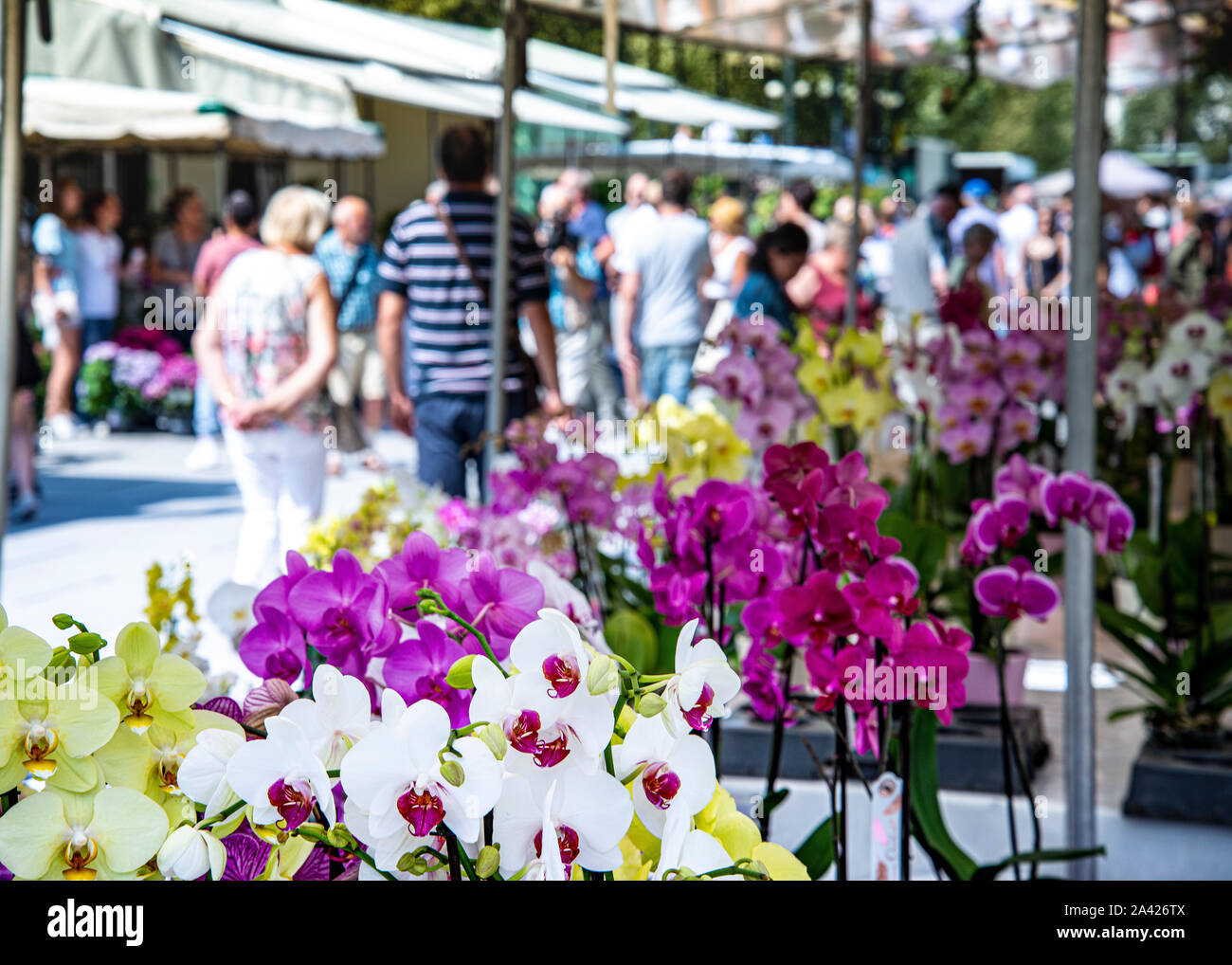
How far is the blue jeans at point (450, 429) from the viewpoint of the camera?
14.0 ft

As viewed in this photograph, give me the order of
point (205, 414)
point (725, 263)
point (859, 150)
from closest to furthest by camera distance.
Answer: point (859, 150) → point (725, 263) → point (205, 414)

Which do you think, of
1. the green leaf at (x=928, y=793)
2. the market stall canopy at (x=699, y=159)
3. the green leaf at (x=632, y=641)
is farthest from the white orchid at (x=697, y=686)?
the market stall canopy at (x=699, y=159)

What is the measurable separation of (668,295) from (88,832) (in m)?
6.56

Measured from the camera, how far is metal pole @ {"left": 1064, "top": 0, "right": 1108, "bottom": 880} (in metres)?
2.16

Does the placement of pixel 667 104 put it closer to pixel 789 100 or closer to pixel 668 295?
pixel 789 100

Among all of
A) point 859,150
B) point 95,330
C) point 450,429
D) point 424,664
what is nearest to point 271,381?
point 450,429

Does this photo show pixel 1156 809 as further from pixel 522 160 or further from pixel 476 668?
pixel 522 160

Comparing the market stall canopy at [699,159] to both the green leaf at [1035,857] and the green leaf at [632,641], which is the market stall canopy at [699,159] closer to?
the green leaf at [632,641]

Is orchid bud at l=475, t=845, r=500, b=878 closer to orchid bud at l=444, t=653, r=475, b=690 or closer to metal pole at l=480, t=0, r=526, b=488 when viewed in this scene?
orchid bud at l=444, t=653, r=475, b=690

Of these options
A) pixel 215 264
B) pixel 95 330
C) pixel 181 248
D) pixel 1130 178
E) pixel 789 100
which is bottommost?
pixel 95 330

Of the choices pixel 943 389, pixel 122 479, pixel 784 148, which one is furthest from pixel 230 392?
pixel 784 148

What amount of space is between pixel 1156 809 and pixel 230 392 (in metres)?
2.78

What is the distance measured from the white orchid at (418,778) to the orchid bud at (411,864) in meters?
0.01

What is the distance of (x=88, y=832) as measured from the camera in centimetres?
77
